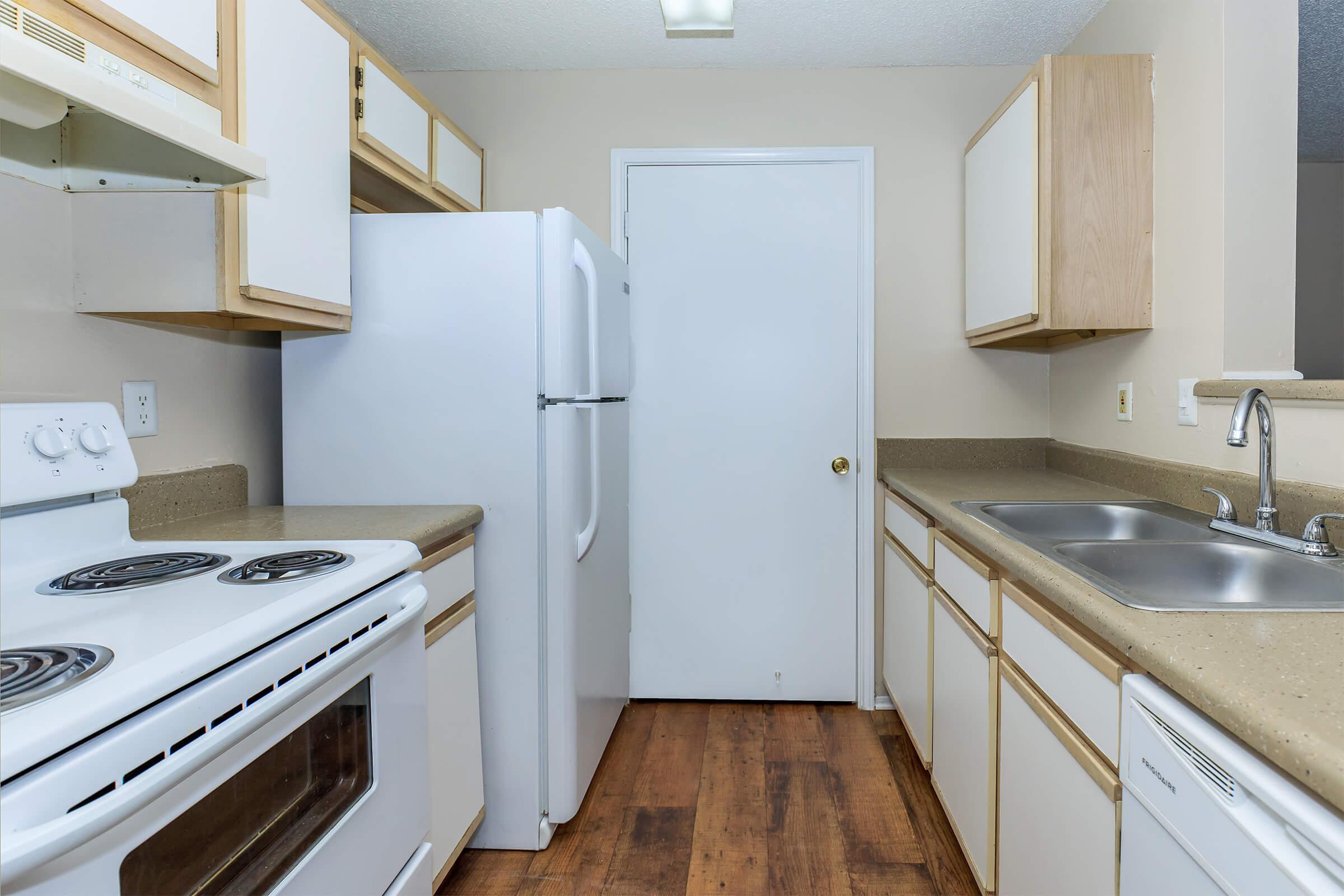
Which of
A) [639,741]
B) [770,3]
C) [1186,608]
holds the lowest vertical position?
[639,741]

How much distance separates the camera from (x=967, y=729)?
174 centimetres

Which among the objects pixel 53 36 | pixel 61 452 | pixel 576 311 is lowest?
pixel 61 452

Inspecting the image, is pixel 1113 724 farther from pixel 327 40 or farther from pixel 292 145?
pixel 327 40

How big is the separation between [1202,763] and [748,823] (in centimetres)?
146

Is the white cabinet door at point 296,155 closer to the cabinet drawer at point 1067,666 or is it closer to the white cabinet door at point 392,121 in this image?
the white cabinet door at point 392,121

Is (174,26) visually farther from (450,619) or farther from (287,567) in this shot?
(450,619)

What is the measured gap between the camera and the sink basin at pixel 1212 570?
1.26 meters

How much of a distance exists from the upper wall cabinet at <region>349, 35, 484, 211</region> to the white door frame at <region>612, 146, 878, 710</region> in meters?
0.55

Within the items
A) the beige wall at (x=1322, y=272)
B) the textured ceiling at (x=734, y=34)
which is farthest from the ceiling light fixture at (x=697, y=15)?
the beige wall at (x=1322, y=272)

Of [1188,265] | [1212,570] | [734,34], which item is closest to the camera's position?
[1212,570]

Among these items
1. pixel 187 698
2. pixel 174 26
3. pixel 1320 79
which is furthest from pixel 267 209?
pixel 1320 79

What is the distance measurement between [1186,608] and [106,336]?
200 cm

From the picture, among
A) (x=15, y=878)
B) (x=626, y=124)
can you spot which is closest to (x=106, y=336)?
(x=15, y=878)

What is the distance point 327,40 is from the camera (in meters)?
1.74
